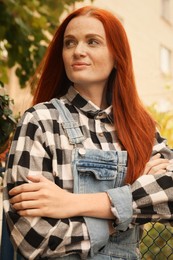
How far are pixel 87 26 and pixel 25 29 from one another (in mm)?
1842

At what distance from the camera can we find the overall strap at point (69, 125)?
152 cm

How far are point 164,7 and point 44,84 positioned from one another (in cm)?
1242

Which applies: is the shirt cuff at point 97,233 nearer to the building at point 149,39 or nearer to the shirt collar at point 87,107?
the shirt collar at point 87,107

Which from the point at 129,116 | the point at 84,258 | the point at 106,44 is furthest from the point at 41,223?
the point at 106,44

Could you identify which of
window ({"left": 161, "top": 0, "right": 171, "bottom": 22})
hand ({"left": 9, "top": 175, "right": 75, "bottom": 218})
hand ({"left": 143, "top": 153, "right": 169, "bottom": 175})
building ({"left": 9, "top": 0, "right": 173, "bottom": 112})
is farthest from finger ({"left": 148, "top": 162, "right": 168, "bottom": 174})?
window ({"left": 161, "top": 0, "right": 171, "bottom": 22})

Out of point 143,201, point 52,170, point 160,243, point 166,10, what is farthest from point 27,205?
point 166,10

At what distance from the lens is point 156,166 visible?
5.23ft

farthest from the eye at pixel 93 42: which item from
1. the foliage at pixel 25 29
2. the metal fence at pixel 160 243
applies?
the foliage at pixel 25 29

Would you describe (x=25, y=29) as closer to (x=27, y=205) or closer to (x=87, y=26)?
(x=87, y=26)

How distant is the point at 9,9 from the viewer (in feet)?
11.1

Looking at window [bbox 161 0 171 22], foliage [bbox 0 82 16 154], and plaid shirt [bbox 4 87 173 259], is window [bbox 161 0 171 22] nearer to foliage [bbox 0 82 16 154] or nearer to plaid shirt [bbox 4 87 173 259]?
foliage [bbox 0 82 16 154]

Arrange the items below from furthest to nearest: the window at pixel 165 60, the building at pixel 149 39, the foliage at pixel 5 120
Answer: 1. the window at pixel 165 60
2. the building at pixel 149 39
3. the foliage at pixel 5 120

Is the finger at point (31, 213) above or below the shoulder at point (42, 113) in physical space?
below

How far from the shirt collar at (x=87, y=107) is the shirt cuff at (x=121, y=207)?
0.33 meters
